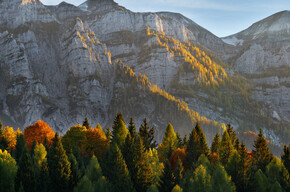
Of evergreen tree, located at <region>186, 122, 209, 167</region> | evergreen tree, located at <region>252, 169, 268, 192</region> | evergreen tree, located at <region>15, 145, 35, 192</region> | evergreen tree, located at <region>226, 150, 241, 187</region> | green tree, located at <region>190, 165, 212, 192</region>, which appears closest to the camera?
evergreen tree, located at <region>15, 145, 35, 192</region>

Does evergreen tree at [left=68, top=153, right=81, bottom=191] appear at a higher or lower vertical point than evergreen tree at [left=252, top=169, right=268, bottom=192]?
higher

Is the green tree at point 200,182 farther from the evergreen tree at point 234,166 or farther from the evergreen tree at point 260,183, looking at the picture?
the evergreen tree at point 234,166

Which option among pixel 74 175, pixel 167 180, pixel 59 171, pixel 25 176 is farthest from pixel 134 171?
pixel 25 176

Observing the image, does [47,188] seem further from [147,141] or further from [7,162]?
[147,141]

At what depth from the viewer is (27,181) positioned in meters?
56.3

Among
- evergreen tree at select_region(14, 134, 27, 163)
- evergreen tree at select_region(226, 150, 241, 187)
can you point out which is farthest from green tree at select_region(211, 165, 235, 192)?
evergreen tree at select_region(14, 134, 27, 163)

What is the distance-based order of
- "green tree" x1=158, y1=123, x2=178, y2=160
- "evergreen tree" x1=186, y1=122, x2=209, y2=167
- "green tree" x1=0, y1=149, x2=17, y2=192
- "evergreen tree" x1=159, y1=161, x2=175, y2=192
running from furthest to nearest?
"green tree" x1=158, y1=123, x2=178, y2=160, "evergreen tree" x1=186, y1=122, x2=209, y2=167, "evergreen tree" x1=159, y1=161, x2=175, y2=192, "green tree" x1=0, y1=149, x2=17, y2=192

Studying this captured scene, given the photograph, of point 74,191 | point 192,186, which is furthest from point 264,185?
point 74,191

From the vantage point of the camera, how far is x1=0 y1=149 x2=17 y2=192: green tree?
55375mm

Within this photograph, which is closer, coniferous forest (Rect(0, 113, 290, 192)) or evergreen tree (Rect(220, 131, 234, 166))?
coniferous forest (Rect(0, 113, 290, 192))

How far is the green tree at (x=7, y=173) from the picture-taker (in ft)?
182

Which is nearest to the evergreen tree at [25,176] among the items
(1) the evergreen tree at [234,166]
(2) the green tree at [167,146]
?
(1) the evergreen tree at [234,166]

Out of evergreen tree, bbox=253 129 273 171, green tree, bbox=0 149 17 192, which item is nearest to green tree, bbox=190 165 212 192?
evergreen tree, bbox=253 129 273 171

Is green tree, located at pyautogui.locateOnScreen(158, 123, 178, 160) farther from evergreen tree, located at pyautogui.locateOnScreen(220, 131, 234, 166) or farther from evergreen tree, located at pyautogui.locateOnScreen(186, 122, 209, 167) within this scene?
evergreen tree, located at pyautogui.locateOnScreen(220, 131, 234, 166)
